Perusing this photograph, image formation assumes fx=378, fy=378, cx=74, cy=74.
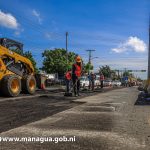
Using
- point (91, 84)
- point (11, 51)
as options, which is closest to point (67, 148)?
point (11, 51)

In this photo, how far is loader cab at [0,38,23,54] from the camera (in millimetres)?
20147

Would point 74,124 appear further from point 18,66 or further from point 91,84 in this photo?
point 91,84

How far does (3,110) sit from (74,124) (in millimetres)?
3576

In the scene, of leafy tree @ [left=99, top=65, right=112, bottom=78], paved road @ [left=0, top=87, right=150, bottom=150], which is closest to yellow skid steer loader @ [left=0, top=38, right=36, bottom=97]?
paved road @ [left=0, top=87, right=150, bottom=150]

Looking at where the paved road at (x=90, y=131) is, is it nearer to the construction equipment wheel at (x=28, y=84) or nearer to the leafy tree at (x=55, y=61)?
the construction equipment wheel at (x=28, y=84)

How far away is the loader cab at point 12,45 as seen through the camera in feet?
66.1

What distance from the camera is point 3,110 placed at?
11.8 m

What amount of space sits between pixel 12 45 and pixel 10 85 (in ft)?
11.4

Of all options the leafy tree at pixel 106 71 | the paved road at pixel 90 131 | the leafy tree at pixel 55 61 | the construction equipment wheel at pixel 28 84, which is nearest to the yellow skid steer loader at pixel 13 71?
the construction equipment wheel at pixel 28 84

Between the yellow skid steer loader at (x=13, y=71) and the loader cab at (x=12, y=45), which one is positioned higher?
the loader cab at (x=12, y=45)

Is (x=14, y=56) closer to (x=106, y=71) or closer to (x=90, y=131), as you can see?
(x=90, y=131)

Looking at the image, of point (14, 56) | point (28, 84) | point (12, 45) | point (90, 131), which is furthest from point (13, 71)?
point (90, 131)

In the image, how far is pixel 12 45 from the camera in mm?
21078

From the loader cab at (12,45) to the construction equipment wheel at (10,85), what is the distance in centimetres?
220
